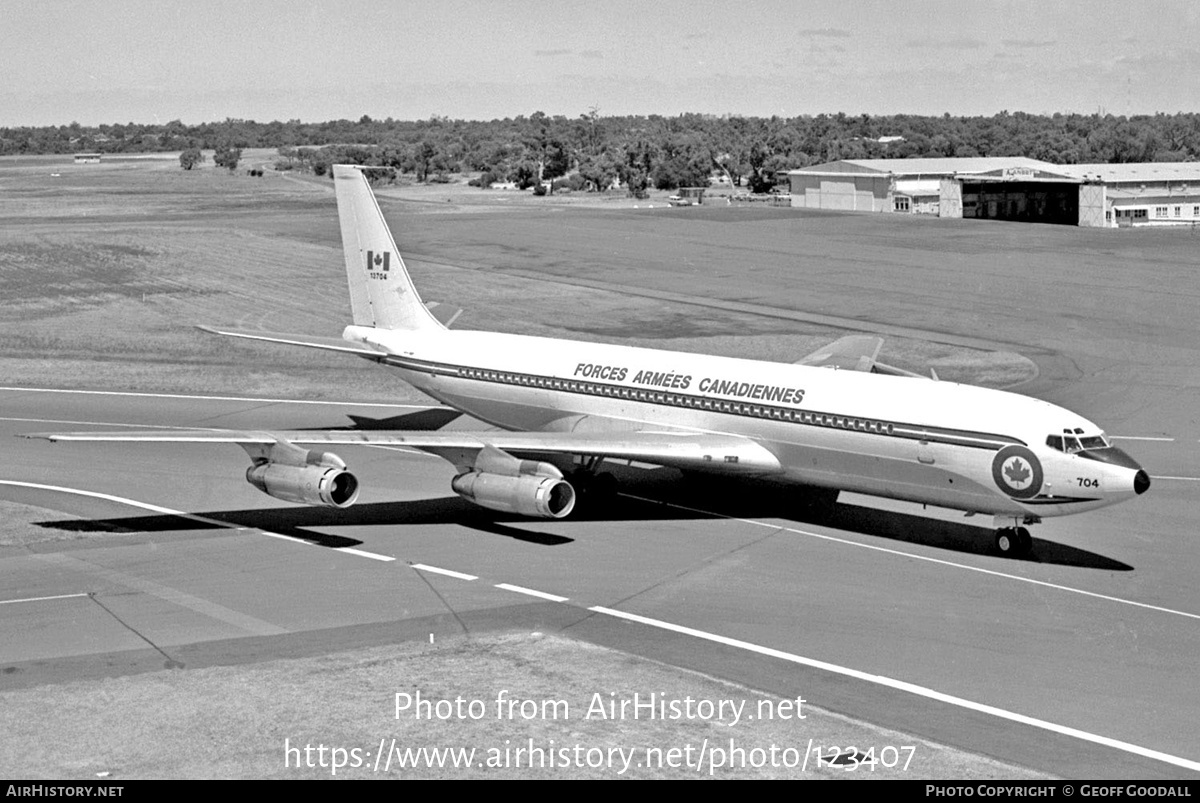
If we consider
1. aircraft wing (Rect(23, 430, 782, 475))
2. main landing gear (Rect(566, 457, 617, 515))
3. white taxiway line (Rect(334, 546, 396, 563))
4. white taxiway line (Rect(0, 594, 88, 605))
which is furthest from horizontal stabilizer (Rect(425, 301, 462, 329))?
white taxiway line (Rect(0, 594, 88, 605))

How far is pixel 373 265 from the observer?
50.5 meters

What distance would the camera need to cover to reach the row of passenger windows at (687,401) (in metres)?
38.2

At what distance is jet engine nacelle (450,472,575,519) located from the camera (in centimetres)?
3791

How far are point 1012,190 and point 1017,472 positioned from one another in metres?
128

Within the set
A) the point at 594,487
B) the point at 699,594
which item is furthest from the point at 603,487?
the point at 699,594

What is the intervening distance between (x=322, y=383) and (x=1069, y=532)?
36.0 m

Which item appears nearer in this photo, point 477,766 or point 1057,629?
point 477,766

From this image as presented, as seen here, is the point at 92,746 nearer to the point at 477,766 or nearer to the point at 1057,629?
the point at 477,766

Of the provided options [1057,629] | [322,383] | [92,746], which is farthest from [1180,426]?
[92,746]

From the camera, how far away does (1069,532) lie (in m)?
39.9

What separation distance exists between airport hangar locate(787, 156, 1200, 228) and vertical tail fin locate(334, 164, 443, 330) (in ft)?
367

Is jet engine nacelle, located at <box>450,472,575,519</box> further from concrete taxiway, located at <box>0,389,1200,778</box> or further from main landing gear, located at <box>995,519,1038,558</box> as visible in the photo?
main landing gear, located at <box>995,519,1038,558</box>

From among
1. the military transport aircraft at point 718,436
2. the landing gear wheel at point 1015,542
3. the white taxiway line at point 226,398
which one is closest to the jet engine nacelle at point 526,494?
the military transport aircraft at point 718,436

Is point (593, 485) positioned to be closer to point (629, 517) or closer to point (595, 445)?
point (629, 517)
